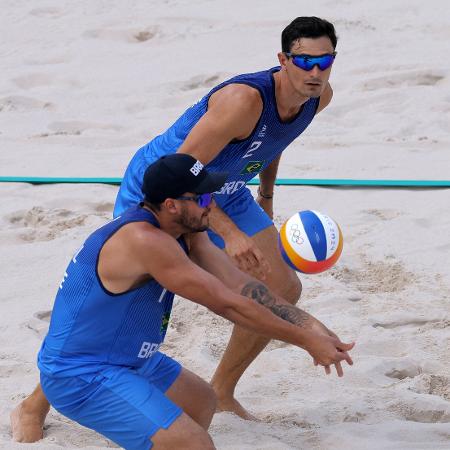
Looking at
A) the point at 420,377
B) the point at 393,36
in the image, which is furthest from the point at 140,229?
the point at 393,36

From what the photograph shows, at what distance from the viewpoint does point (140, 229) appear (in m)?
3.58

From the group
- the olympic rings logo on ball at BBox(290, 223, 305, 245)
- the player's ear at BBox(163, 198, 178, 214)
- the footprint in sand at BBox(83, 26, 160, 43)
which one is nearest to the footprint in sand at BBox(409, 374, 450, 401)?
the olympic rings logo on ball at BBox(290, 223, 305, 245)

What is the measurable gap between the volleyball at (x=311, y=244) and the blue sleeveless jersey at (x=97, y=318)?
0.69m

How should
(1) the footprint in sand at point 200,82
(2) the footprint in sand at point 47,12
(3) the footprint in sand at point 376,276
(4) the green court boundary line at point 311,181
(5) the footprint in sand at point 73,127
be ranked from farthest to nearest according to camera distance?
1. (2) the footprint in sand at point 47,12
2. (1) the footprint in sand at point 200,82
3. (5) the footprint in sand at point 73,127
4. (4) the green court boundary line at point 311,181
5. (3) the footprint in sand at point 376,276

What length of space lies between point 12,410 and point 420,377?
1.75 meters

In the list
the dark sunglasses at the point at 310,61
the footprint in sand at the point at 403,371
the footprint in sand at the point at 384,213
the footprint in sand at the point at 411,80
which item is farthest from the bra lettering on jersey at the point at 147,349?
the footprint in sand at the point at 411,80

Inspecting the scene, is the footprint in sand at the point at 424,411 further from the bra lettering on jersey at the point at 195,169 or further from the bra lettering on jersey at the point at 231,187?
the bra lettering on jersey at the point at 195,169

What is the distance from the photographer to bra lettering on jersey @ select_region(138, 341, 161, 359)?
382cm

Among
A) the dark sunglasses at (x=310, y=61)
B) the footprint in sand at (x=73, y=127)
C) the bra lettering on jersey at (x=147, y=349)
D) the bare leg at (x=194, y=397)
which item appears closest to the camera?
the bra lettering on jersey at (x=147, y=349)

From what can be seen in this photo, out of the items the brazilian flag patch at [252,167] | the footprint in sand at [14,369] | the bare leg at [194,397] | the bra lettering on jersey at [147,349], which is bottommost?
the footprint in sand at [14,369]

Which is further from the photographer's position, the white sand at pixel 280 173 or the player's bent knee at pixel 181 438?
the white sand at pixel 280 173

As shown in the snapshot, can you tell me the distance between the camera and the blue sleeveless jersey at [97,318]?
3.69m

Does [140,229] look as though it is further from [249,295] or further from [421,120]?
[421,120]

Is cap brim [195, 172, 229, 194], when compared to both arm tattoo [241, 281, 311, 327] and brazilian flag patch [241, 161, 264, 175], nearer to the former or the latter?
arm tattoo [241, 281, 311, 327]
